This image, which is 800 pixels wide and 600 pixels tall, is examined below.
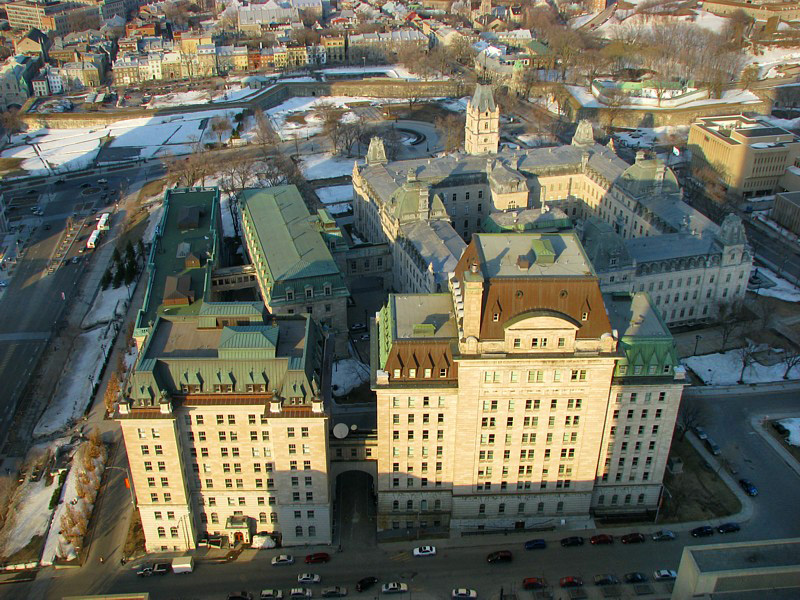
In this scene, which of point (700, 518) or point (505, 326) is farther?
point (700, 518)

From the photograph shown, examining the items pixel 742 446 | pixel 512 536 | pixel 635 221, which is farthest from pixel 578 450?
pixel 635 221

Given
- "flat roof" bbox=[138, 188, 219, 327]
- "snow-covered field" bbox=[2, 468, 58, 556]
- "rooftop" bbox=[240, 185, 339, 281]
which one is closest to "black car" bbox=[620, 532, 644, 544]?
"rooftop" bbox=[240, 185, 339, 281]

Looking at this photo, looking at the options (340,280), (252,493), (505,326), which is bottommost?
(252,493)

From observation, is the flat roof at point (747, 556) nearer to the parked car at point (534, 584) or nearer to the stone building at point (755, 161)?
the parked car at point (534, 584)

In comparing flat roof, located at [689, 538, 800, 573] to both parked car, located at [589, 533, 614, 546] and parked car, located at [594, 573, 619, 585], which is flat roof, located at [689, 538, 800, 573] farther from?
parked car, located at [589, 533, 614, 546]

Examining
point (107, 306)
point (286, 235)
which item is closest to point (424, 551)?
point (286, 235)

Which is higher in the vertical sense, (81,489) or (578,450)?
(578,450)

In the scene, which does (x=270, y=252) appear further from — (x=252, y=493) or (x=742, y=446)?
(x=742, y=446)

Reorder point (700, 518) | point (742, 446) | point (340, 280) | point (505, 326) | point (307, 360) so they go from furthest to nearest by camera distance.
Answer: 1. point (340, 280)
2. point (742, 446)
3. point (700, 518)
4. point (307, 360)
5. point (505, 326)
